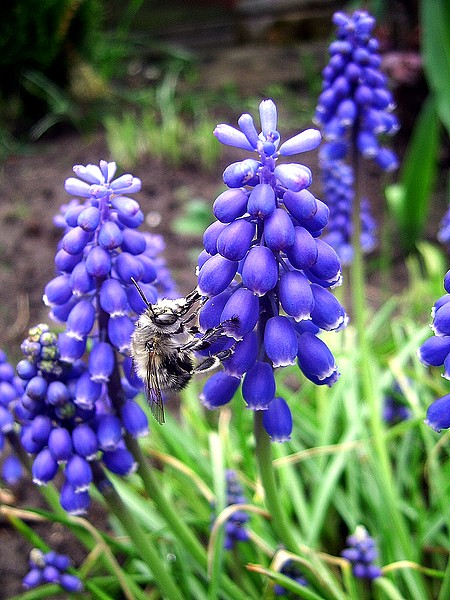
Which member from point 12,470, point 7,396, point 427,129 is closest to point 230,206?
point 7,396

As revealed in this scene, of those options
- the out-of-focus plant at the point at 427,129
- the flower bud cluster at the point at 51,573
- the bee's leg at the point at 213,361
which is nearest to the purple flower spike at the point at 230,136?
the bee's leg at the point at 213,361

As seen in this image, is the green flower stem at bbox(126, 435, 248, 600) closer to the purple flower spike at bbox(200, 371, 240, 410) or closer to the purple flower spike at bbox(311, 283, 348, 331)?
the purple flower spike at bbox(200, 371, 240, 410)

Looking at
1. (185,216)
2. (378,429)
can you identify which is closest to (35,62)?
(185,216)

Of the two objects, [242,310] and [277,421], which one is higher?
[242,310]

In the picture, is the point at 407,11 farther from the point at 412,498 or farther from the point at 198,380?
the point at 412,498

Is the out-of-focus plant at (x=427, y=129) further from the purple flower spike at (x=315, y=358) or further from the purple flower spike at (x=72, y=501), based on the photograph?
the purple flower spike at (x=72, y=501)

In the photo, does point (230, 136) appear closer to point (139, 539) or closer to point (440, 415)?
point (440, 415)

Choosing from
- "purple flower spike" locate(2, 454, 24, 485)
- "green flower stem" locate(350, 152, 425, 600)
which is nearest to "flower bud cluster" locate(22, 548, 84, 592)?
"purple flower spike" locate(2, 454, 24, 485)
